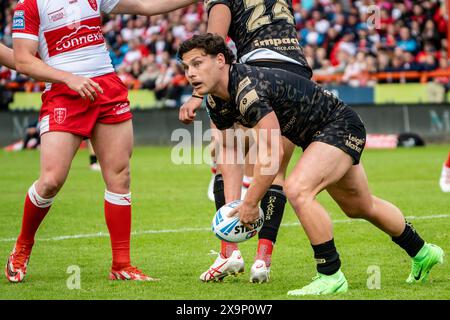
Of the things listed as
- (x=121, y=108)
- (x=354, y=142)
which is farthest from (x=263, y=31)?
(x=354, y=142)

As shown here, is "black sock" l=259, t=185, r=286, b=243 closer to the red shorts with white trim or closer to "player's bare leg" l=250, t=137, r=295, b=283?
"player's bare leg" l=250, t=137, r=295, b=283

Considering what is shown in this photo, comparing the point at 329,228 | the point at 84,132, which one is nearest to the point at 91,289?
the point at 84,132

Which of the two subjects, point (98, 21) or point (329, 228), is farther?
point (98, 21)

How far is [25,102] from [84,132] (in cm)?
1903

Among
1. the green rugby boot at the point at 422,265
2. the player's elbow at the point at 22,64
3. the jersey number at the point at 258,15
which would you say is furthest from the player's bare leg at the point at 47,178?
the green rugby boot at the point at 422,265

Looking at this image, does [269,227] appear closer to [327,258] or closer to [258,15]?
[327,258]

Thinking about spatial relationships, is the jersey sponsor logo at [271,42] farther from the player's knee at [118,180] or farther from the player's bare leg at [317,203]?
the player's knee at [118,180]

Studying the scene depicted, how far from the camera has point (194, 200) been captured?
42.7 ft

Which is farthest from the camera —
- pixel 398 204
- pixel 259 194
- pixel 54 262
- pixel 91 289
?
pixel 398 204

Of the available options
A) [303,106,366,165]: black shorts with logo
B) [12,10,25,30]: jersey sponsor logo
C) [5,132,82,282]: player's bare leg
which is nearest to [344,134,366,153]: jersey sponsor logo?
[303,106,366,165]: black shorts with logo

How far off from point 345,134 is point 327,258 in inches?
32.9

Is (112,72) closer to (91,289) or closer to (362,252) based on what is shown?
(91,289)

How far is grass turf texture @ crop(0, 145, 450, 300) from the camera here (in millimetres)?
6793

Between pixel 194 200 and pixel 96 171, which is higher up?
pixel 194 200
